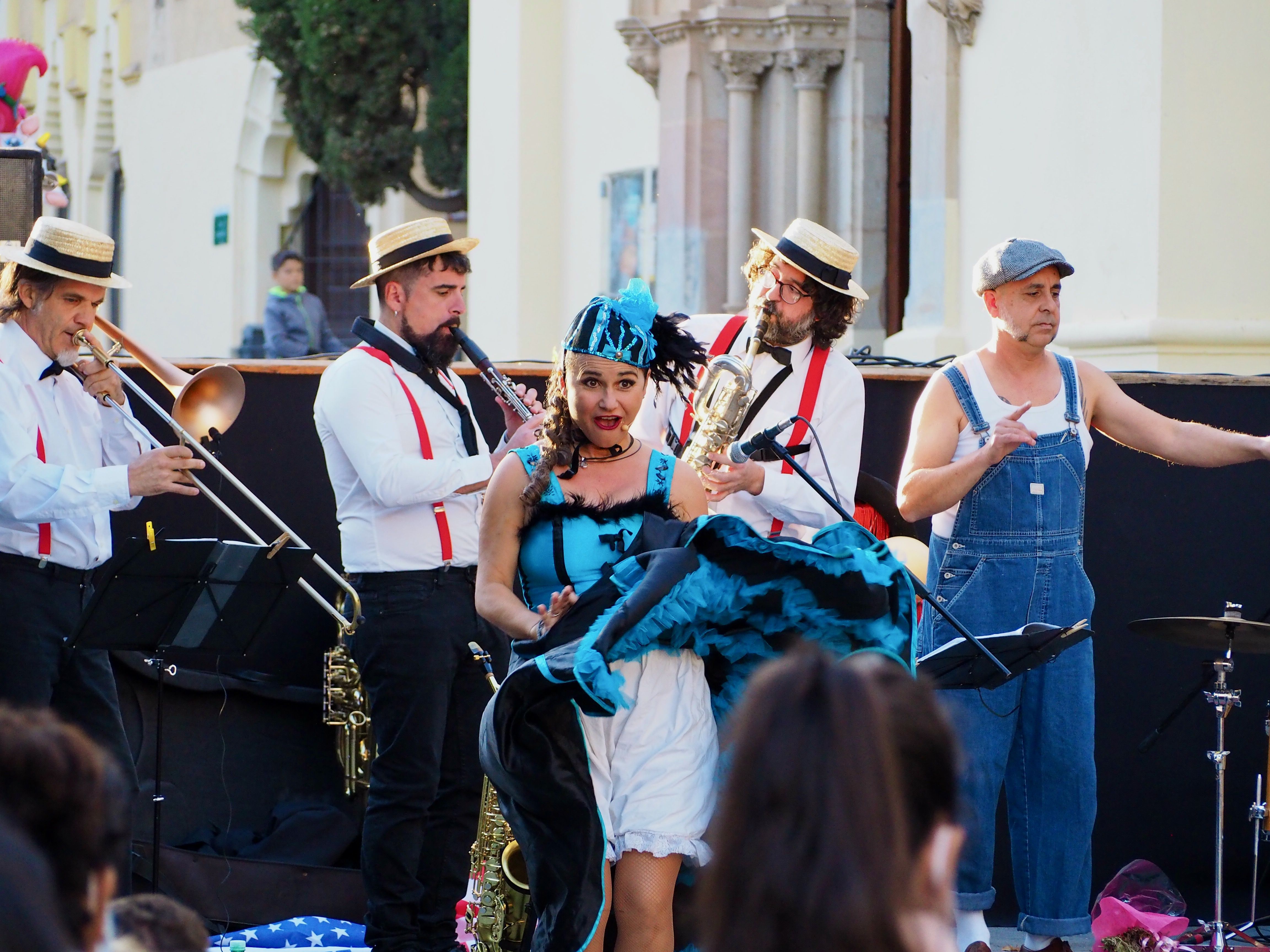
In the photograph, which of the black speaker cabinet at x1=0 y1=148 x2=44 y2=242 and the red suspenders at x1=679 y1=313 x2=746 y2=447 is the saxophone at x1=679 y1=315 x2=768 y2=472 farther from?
the black speaker cabinet at x1=0 y1=148 x2=44 y2=242

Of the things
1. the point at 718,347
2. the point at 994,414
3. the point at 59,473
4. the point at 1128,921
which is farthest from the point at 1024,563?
the point at 59,473

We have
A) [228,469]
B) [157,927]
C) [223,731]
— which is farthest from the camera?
[228,469]

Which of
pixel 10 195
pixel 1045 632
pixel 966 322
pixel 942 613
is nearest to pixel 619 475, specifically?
pixel 942 613

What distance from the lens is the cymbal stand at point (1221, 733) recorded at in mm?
5254

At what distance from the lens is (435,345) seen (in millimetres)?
5121

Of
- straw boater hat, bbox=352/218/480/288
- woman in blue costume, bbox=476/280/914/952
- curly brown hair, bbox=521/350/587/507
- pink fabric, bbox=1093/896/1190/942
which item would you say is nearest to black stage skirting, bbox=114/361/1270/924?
pink fabric, bbox=1093/896/1190/942

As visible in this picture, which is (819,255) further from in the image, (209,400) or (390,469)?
(209,400)

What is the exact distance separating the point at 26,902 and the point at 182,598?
11.4 ft

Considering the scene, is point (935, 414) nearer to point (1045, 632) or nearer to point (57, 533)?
point (1045, 632)

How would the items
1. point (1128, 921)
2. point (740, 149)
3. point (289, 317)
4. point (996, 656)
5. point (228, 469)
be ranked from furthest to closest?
point (289, 317) → point (740, 149) → point (228, 469) → point (1128, 921) → point (996, 656)

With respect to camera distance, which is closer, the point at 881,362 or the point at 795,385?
the point at 795,385

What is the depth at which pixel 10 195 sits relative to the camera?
20.3 ft

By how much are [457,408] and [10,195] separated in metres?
2.15

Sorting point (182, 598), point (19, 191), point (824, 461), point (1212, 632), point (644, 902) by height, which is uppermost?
point (19, 191)
